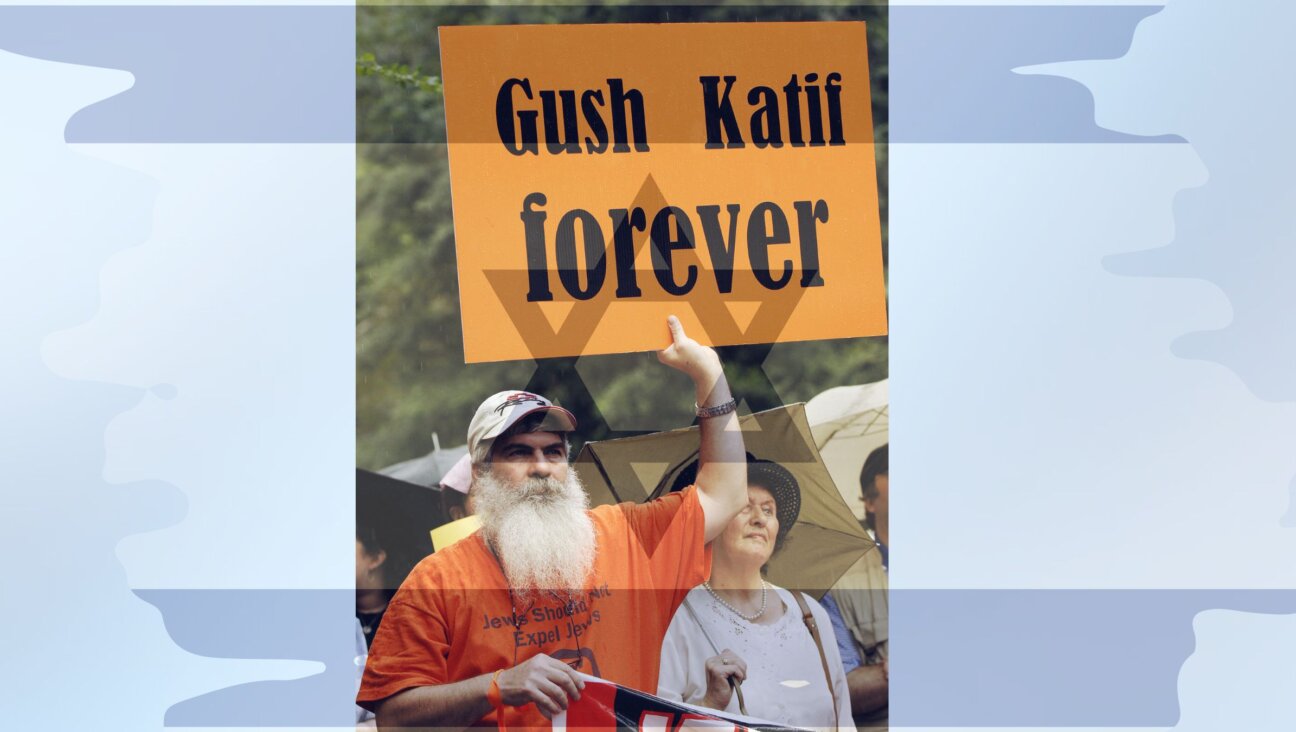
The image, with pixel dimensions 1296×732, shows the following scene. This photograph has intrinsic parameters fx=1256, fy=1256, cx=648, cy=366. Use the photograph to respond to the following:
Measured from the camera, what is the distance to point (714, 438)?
9.09 ft

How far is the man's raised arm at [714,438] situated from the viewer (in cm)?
276

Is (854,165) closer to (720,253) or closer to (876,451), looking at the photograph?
(720,253)

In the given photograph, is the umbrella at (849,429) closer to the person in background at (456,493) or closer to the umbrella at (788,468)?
the umbrella at (788,468)

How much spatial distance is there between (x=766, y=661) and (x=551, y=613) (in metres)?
0.49

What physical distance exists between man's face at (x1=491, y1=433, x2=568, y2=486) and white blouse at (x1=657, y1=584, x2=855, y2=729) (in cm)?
41

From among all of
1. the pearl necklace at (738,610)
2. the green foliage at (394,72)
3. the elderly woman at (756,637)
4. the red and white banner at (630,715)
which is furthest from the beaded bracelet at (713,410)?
the green foliage at (394,72)

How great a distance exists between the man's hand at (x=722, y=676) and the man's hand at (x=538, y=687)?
0.29 m

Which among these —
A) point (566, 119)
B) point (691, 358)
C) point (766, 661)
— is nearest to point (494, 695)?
point (766, 661)

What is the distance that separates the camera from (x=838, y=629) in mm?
2812

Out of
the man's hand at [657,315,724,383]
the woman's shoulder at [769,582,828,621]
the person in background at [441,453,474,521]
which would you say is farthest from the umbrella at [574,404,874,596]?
the person in background at [441,453,474,521]

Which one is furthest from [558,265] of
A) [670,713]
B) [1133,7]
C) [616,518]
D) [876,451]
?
[1133,7]

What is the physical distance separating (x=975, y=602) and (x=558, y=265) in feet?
3.97

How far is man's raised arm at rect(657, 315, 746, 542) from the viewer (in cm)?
276

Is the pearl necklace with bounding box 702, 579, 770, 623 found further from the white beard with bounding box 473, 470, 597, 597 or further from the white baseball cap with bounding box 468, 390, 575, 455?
the white baseball cap with bounding box 468, 390, 575, 455
